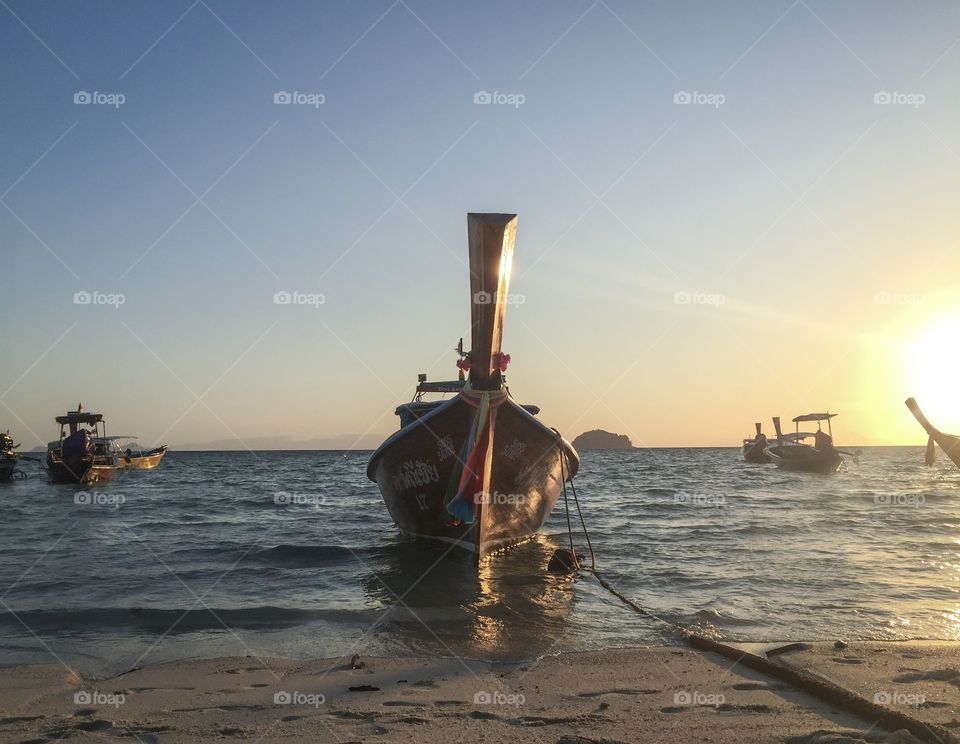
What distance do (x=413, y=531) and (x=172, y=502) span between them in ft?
59.6

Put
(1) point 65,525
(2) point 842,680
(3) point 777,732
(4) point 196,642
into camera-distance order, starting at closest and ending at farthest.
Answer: (3) point 777,732
(2) point 842,680
(4) point 196,642
(1) point 65,525

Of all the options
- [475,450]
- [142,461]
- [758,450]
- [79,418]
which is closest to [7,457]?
[79,418]

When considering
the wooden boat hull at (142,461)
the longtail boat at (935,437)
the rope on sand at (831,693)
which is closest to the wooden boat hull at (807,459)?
the longtail boat at (935,437)

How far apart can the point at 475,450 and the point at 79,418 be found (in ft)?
126

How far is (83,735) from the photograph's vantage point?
4.55 m

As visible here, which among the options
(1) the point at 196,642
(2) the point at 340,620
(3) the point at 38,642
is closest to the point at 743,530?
(2) the point at 340,620

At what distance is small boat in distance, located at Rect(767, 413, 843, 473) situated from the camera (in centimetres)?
4566

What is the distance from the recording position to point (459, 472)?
1139 centimetres

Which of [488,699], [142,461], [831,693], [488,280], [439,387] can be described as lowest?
[142,461]

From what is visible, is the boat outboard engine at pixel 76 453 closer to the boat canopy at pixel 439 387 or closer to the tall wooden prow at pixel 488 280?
the boat canopy at pixel 439 387

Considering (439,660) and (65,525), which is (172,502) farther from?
(439,660)

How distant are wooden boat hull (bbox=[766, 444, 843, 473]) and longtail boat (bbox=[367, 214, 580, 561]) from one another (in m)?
37.7

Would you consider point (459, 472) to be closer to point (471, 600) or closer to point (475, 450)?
point (475, 450)

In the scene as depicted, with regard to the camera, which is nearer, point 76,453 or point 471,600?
point 471,600
